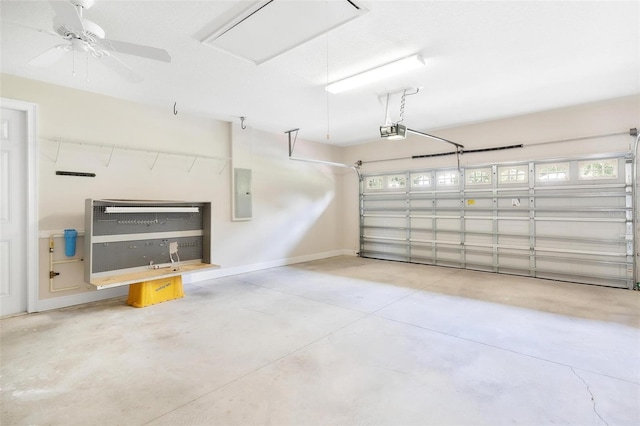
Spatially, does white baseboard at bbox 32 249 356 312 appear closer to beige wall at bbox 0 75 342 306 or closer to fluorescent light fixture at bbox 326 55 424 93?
beige wall at bbox 0 75 342 306

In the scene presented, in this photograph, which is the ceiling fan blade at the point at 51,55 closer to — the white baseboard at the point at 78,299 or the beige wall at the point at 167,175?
the beige wall at the point at 167,175

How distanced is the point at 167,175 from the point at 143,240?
120cm

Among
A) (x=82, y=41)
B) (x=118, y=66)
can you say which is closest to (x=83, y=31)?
(x=82, y=41)

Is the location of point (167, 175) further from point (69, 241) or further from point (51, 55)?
point (51, 55)

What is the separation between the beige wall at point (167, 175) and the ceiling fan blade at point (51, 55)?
1.85 m

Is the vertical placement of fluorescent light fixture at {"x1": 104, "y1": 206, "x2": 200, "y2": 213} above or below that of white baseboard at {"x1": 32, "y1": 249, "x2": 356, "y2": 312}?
above

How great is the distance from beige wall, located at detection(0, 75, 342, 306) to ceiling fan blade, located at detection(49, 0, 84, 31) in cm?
266

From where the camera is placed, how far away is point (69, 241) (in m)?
4.00

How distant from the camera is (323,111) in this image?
527 cm

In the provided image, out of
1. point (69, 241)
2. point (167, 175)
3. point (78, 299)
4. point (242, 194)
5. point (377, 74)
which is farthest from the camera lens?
point (242, 194)

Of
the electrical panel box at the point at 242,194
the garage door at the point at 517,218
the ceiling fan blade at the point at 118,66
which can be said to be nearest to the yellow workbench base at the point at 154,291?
the electrical panel box at the point at 242,194

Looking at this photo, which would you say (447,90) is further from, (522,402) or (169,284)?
(169,284)

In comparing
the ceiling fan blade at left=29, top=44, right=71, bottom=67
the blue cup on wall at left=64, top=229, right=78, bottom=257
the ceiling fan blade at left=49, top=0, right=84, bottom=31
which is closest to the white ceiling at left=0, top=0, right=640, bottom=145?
the ceiling fan blade at left=29, top=44, right=71, bottom=67

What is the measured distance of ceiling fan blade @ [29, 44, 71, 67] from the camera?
2352mm
